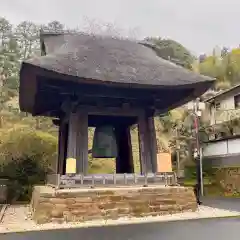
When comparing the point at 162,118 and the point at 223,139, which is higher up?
the point at 162,118

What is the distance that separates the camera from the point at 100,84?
10672 mm

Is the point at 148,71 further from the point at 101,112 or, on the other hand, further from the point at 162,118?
the point at 162,118

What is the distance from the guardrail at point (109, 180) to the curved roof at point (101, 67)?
10.8 ft

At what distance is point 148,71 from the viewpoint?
11.7 m

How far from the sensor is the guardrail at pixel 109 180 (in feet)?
36.0

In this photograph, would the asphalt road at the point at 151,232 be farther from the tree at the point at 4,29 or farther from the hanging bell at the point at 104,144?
the tree at the point at 4,29

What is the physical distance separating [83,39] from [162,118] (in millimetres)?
24952

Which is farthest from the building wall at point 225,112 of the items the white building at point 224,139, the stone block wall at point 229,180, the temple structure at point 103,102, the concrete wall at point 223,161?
the temple structure at point 103,102

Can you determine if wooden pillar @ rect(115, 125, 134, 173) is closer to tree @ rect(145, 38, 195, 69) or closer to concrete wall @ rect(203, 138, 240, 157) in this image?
concrete wall @ rect(203, 138, 240, 157)

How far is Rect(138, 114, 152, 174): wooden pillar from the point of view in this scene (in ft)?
41.3

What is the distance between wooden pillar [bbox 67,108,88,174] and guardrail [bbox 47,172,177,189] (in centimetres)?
59

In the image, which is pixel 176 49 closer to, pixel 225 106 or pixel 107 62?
pixel 225 106

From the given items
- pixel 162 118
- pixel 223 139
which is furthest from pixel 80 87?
pixel 162 118

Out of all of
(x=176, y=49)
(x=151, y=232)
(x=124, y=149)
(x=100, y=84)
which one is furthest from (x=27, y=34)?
(x=151, y=232)
